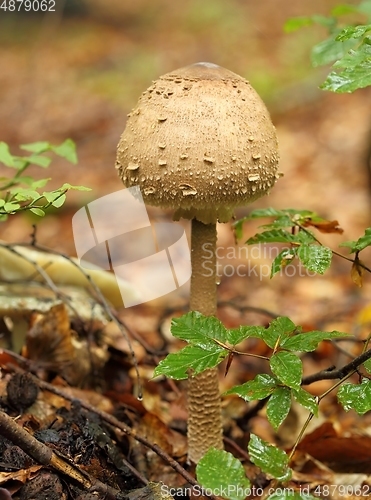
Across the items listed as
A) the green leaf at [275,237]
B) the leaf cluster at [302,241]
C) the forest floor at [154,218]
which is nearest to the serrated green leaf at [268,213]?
the leaf cluster at [302,241]

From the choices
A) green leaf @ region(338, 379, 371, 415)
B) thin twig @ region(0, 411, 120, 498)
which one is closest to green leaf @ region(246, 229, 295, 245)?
green leaf @ region(338, 379, 371, 415)

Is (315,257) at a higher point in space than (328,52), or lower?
lower

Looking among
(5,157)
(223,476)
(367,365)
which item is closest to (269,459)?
(223,476)

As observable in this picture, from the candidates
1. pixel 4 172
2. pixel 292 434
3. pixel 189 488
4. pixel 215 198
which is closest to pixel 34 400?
pixel 189 488

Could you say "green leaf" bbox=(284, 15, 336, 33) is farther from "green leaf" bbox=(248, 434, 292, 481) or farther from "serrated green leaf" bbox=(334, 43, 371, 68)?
"green leaf" bbox=(248, 434, 292, 481)

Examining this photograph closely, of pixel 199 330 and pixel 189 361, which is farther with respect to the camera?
pixel 199 330

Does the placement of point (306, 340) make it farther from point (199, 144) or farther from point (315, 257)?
point (199, 144)
